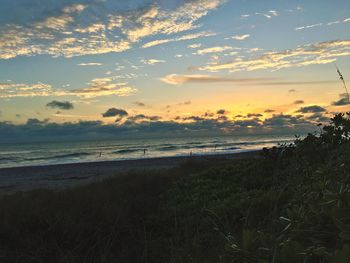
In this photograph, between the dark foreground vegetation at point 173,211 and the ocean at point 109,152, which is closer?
the dark foreground vegetation at point 173,211

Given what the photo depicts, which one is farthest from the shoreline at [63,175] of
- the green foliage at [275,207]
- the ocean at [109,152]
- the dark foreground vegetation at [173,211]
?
the green foliage at [275,207]

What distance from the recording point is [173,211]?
9406 millimetres

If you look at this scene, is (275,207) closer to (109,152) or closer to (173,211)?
(173,211)

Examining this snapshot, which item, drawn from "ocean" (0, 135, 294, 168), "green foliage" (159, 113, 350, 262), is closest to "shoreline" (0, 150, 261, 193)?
"ocean" (0, 135, 294, 168)

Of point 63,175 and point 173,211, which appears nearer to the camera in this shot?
point 173,211

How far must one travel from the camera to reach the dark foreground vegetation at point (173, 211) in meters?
4.04

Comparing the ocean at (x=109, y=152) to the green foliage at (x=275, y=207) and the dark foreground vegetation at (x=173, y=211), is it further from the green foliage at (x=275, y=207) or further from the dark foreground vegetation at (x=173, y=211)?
the green foliage at (x=275, y=207)

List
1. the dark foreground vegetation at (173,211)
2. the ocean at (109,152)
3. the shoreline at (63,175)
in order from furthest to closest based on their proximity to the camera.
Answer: the ocean at (109,152)
the shoreline at (63,175)
the dark foreground vegetation at (173,211)

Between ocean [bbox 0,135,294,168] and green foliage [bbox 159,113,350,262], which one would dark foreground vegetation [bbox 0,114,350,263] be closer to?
green foliage [bbox 159,113,350,262]

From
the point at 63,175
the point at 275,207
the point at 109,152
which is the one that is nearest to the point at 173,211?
the point at 275,207

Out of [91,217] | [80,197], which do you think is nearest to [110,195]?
[80,197]

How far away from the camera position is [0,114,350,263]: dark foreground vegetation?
404 cm

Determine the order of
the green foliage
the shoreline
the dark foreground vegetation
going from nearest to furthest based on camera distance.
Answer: the green foliage → the dark foreground vegetation → the shoreline

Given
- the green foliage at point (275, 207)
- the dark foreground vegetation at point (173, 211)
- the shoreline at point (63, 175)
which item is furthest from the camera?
the shoreline at point (63, 175)
